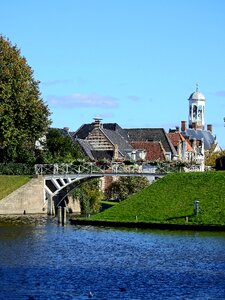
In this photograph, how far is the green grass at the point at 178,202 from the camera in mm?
77938

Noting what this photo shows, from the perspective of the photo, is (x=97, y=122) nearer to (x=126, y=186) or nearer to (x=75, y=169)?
(x=126, y=186)

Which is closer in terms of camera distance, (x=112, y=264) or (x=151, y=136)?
(x=112, y=264)

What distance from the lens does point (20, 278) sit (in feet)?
149

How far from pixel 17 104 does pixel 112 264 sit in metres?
57.3

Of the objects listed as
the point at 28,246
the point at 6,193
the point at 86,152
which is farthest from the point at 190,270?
the point at 86,152

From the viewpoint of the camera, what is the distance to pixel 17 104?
350 feet

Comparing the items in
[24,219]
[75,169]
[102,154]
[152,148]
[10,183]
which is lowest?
[24,219]

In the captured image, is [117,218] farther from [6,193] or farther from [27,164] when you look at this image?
[27,164]

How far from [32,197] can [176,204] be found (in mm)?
28348

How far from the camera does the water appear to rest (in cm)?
4259

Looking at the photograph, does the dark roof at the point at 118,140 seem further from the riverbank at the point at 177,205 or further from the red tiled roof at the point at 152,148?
the riverbank at the point at 177,205

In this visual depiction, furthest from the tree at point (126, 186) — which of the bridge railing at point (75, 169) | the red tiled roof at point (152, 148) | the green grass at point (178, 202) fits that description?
the green grass at point (178, 202)

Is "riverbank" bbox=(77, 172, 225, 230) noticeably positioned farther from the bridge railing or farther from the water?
the bridge railing

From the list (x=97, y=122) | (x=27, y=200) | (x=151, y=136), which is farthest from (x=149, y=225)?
(x=151, y=136)
